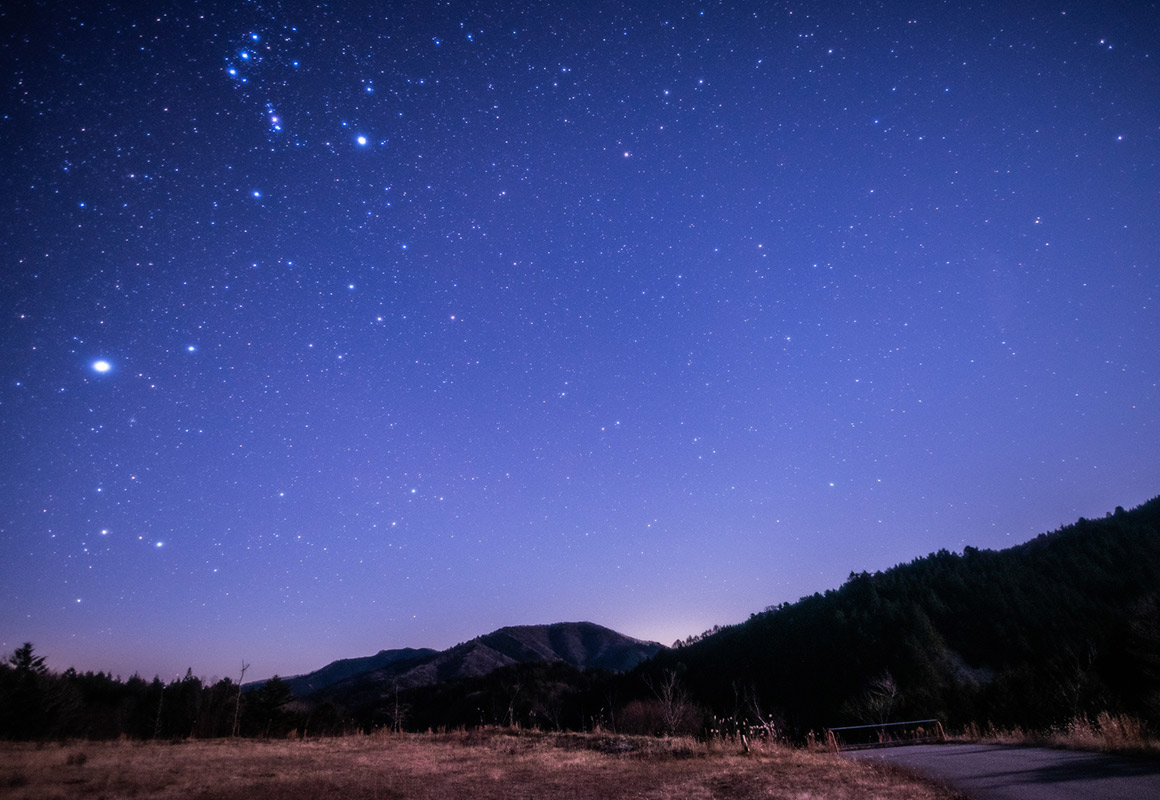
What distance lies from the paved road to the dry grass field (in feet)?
2.33

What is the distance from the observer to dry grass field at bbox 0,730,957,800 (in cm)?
1034

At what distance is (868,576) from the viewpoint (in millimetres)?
144875

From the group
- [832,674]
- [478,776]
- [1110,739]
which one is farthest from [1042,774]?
[832,674]

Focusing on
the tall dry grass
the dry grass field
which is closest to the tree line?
the dry grass field

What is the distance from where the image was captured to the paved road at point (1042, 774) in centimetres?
701

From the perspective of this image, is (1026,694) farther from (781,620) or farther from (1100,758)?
(781,620)

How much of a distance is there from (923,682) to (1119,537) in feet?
290

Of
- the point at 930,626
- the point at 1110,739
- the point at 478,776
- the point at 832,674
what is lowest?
the point at 832,674

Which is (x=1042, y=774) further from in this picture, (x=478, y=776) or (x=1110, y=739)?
(x=478, y=776)

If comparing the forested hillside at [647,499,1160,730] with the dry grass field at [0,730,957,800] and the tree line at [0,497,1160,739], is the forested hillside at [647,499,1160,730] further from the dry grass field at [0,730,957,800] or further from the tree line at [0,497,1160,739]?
the dry grass field at [0,730,957,800]

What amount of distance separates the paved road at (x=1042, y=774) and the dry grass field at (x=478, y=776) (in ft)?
2.33

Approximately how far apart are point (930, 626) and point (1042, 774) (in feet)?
420

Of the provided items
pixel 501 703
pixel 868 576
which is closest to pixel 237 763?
pixel 501 703

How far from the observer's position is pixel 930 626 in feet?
359
